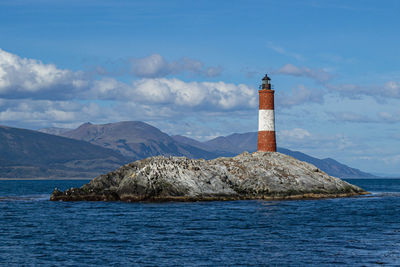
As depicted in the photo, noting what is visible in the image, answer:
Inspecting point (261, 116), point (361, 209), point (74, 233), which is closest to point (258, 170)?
point (261, 116)

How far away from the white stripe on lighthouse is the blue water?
56.0 ft

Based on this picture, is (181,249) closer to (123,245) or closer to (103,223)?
(123,245)

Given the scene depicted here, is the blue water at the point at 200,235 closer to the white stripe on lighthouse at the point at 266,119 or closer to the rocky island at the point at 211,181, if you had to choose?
the rocky island at the point at 211,181

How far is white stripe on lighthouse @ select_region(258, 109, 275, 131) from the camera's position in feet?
259

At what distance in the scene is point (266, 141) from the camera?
80.1 m

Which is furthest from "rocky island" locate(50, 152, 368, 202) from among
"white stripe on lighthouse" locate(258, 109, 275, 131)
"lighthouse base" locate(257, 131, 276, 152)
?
"white stripe on lighthouse" locate(258, 109, 275, 131)

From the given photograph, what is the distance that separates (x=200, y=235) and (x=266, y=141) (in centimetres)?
4111

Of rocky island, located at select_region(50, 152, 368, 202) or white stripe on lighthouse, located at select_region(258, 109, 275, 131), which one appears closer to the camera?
rocky island, located at select_region(50, 152, 368, 202)

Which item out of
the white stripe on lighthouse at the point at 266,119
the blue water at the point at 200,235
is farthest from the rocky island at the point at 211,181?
the white stripe on lighthouse at the point at 266,119

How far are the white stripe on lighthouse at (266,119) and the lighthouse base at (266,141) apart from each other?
2.41 ft

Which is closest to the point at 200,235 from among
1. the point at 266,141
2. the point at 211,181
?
the point at 211,181

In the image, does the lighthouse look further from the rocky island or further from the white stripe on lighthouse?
the rocky island

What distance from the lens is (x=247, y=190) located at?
71.4 m

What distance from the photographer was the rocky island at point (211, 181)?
6719cm
